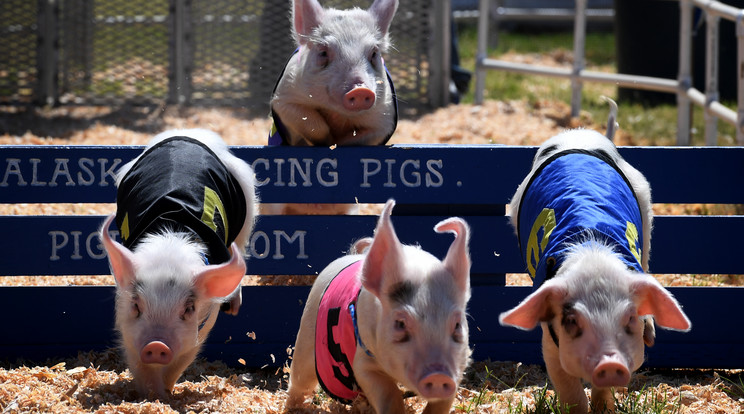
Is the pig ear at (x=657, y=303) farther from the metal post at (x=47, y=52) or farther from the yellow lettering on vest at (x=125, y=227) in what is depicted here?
the metal post at (x=47, y=52)

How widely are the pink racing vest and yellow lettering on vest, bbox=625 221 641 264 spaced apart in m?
1.06

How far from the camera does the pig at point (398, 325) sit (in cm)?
315

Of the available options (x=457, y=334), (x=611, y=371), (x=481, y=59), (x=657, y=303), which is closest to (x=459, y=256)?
(x=457, y=334)

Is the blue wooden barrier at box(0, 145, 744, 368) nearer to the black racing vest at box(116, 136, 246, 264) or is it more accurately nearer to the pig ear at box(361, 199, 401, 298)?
the black racing vest at box(116, 136, 246, 264)

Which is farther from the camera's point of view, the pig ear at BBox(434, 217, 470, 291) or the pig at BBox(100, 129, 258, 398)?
the pig at BBox(100, 129, 258, 398)

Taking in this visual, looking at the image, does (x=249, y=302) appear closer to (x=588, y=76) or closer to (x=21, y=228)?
(x=21, y=228)

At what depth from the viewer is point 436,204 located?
4.85 meters

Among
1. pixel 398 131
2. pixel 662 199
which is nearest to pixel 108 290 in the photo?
pixel 662 199

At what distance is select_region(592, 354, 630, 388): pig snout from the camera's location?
320 cm

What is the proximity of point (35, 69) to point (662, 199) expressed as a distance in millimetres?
7442

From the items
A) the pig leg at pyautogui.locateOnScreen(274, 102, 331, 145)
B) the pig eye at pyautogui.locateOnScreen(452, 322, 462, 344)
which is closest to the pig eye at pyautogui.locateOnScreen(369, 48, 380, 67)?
the pig leg at pyautogui.locateOnScreen(274, 102, 331, 145)

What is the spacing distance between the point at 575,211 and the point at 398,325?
0.96 meters

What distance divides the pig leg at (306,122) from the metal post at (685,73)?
14.7ft

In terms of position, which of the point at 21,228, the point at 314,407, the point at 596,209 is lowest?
the point at 314,407
